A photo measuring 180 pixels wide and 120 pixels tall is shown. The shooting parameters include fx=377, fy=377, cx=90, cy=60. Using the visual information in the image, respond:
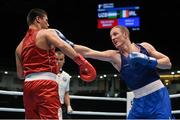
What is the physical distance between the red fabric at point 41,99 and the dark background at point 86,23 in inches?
345

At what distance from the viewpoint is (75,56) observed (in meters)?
2.48

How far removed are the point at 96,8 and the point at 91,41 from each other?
1.24 metres

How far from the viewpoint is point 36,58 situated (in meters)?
2.59

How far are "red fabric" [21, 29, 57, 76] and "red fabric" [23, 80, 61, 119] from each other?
94 millimetres

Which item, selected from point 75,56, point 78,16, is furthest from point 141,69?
point 78,16

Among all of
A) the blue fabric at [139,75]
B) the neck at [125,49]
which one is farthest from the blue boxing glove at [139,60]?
the neck at [125,49]

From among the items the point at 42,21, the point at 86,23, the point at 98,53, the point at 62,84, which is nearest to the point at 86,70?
the point at 98,53

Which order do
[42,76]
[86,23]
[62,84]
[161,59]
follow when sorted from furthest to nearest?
[86,23] < [62,84] < [161,59] < [42,76]

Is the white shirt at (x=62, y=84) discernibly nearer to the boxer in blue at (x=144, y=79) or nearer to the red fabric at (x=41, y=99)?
the boxer in blue at (x=144, y=79)

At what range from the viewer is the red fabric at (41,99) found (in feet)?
8.14

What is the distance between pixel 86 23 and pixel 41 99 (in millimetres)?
9880

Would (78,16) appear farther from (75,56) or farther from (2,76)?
(75,56)

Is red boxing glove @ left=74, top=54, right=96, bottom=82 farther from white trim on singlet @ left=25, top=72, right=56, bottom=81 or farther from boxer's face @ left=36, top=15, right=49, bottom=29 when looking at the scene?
boxer's face @ left=36, top=15, right=49, bottom=29

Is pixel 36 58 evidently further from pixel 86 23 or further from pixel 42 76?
pixel 86 23
